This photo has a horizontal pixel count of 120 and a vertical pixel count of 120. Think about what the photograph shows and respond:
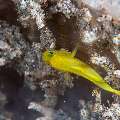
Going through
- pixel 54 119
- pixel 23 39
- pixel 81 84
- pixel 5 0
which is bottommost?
pixel 54 119

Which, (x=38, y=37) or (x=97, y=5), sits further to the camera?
(x=38, y=37)

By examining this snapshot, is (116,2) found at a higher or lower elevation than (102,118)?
higher

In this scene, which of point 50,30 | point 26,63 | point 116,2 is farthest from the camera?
point 26,63

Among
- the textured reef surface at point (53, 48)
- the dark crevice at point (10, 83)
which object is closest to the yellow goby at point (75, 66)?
the textured reef surface at point (53, 48)

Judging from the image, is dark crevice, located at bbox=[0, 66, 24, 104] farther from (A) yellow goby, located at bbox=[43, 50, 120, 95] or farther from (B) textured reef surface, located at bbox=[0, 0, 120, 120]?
(A) yellow goby, located at bbox=[43, 50, 120, 95]

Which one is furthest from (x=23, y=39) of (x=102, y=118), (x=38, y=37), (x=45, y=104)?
(x=102, y=118)

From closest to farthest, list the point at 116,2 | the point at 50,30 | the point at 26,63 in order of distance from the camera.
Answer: the point at 116,2 → the point at 50,30 → the point at 26,63

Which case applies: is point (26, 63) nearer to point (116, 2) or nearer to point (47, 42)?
point (47, 42)
